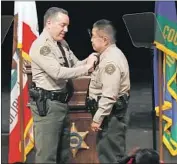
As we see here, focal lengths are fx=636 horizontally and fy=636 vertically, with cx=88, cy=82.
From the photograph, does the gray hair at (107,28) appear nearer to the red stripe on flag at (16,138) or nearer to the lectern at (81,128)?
the lectern at (81,128)

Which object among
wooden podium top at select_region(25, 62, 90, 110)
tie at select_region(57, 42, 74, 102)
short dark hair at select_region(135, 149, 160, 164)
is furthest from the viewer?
wooden podium top at select_region(25, 62, 90, 110)

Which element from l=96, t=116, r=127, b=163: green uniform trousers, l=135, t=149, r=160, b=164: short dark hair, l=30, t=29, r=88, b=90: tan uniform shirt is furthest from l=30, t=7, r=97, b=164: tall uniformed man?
l=135, t=149, r=160, b=164: short dark hair

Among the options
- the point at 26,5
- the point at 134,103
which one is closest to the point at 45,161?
the point at 26,5

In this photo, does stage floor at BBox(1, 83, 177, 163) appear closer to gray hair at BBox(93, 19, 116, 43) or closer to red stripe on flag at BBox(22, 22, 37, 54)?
red stripe on flag at BBox(22, 22, 37, 54)

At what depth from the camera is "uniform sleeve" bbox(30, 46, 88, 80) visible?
5.27 metres

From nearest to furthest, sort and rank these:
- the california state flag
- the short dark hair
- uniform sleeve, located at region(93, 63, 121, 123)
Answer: the short dark hair < uniform sleeve, located at region(93, 63, 121, 123) < the california state flag

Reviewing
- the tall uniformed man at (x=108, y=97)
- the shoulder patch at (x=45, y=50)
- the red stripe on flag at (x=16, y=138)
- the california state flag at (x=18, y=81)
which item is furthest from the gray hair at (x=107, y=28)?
the red stripe on flag at (x=16, y=138)

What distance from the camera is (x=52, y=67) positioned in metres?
5.27

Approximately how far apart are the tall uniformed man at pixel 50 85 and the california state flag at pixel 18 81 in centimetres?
142

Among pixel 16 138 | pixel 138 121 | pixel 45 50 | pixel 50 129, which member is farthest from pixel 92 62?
pixel 138 121

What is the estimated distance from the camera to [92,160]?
20.4 ft

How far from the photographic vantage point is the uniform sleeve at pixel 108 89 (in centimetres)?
524

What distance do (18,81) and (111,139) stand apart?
185 centimetres

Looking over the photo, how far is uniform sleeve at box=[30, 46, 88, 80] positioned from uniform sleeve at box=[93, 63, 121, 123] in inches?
7.5
